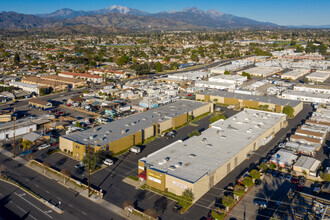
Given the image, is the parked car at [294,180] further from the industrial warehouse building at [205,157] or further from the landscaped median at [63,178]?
the landscaped median at [63,178]

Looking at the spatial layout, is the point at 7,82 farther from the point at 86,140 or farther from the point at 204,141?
the point at 204,141

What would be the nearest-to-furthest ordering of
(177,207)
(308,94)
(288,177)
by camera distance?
(177,207) → (288,177) → (308,94)

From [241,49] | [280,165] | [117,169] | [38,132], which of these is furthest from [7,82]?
[241,49]

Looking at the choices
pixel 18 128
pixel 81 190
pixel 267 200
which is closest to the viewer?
pixel 267 200

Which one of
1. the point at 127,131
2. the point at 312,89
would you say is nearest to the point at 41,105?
the point at 127,131

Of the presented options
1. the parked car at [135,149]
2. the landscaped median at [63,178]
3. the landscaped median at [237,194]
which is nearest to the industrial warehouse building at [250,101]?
the landscaped median at [237,194]

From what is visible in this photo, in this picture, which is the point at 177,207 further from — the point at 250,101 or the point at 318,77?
the point at 318,77

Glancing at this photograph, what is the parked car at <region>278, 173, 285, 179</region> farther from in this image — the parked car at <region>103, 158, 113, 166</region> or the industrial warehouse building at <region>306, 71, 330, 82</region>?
Result: the industrial warehouse building at <region>306, 71, 330, 82</region>
